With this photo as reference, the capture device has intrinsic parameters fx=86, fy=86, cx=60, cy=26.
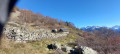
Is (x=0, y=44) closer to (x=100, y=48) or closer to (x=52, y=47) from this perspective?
(x=52, y=47)

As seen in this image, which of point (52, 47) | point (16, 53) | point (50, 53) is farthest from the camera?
point (52, 47)

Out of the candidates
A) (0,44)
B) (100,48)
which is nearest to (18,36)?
(0,44)

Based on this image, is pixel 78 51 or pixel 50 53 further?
pixel 78 51

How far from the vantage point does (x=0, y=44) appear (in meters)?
3.93

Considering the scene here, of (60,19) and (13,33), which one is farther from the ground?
(60,19)

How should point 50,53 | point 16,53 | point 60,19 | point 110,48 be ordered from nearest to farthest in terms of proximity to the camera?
point 16,53, point 50,53, point 110,48, point 60,19

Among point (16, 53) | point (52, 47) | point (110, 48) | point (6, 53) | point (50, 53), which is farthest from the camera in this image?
point (52, 47)

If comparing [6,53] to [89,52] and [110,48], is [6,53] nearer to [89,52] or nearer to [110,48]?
[89,52]

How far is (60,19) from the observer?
18.6 m

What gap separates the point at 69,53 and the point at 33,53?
91.1 inches

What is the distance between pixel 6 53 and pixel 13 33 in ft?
8.40

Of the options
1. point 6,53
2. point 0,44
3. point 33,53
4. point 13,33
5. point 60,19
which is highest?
point 60,19

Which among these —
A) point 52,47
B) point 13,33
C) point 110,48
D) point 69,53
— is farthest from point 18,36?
point 110,48

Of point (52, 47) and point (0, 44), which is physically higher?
point (0, 44)
